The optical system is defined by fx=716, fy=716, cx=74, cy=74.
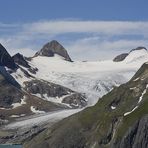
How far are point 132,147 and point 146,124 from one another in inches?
306

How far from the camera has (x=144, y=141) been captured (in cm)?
19675

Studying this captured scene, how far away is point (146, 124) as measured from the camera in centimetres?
19800

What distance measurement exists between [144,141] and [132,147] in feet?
15.7

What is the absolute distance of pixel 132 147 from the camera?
19988cm

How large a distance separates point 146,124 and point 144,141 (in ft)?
15.7
